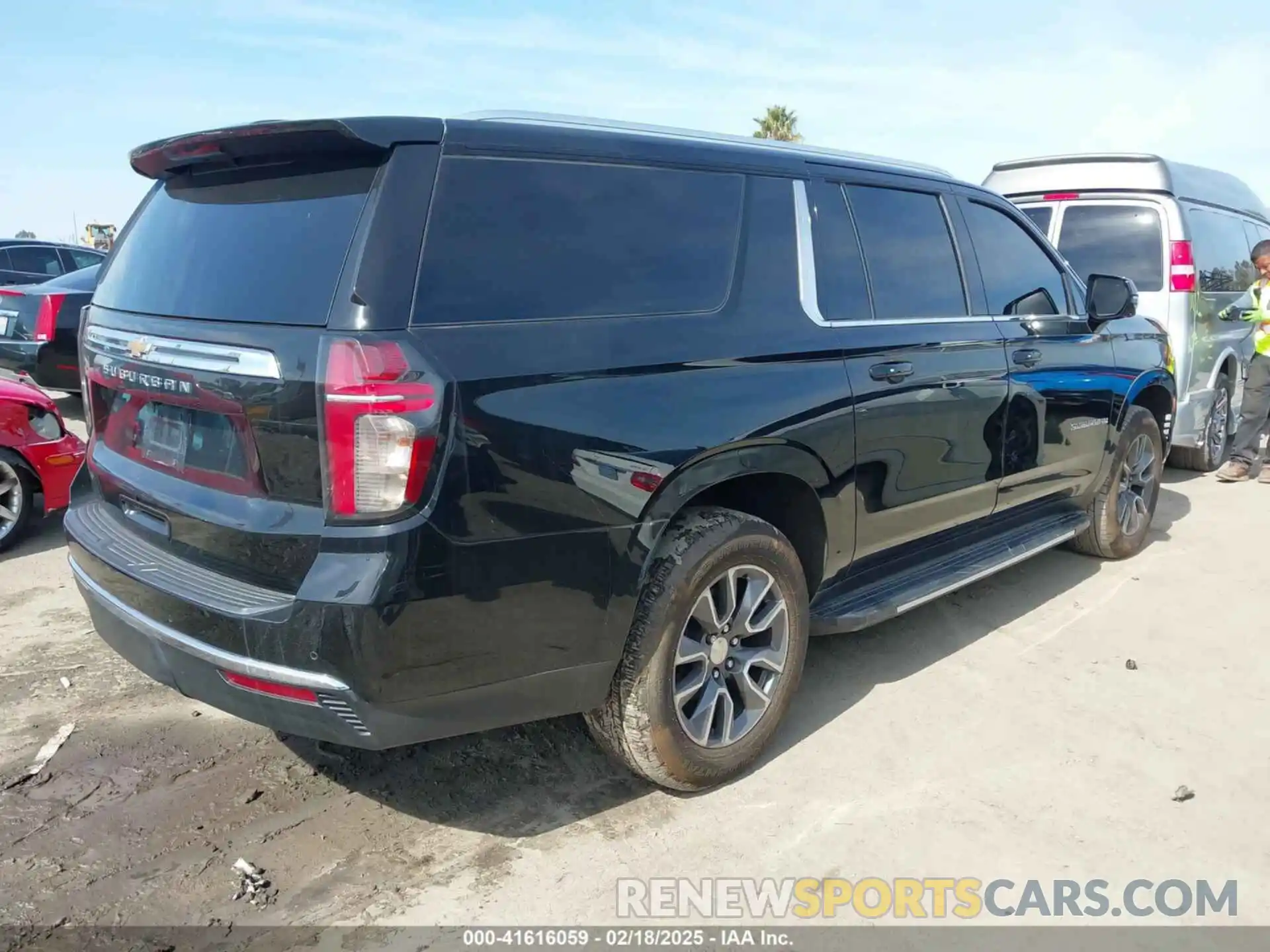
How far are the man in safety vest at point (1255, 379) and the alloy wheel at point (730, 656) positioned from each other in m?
6.13

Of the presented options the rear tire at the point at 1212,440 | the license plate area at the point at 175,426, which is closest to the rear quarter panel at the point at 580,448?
the license plate area at the point at 175,426

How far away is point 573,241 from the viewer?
2680mm

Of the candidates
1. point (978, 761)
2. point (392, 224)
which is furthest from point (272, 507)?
point (978, 761)

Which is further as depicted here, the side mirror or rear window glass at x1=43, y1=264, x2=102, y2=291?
rear window glass at x1=43, y1=264, x2=102, y2=291

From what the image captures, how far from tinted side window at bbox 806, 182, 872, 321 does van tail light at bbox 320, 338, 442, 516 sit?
5.31ft

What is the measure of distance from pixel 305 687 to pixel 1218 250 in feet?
26.5

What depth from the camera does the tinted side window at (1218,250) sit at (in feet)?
24.0

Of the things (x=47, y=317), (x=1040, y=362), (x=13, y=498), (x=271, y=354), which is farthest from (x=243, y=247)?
(x=47, y=317)

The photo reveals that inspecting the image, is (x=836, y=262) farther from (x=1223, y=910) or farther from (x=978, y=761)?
(x=1223, y=910)

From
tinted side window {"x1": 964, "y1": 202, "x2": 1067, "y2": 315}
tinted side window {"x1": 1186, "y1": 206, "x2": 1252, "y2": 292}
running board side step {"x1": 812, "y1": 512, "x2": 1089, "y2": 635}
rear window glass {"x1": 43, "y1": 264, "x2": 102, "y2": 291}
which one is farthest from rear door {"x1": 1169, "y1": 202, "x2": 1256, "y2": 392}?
rear window glass {"x1": 43, "y1": 264, "x2": 102, "y2": 291}

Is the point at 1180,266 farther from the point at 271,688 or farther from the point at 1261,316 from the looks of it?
the point at 271,688

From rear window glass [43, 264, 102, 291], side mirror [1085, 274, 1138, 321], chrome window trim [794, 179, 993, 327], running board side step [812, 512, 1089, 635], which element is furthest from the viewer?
rear window glass [43, 264, 102, 291]

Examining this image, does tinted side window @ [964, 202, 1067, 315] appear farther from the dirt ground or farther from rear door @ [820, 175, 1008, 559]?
the dirt ground

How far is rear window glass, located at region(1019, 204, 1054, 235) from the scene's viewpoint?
769cm
